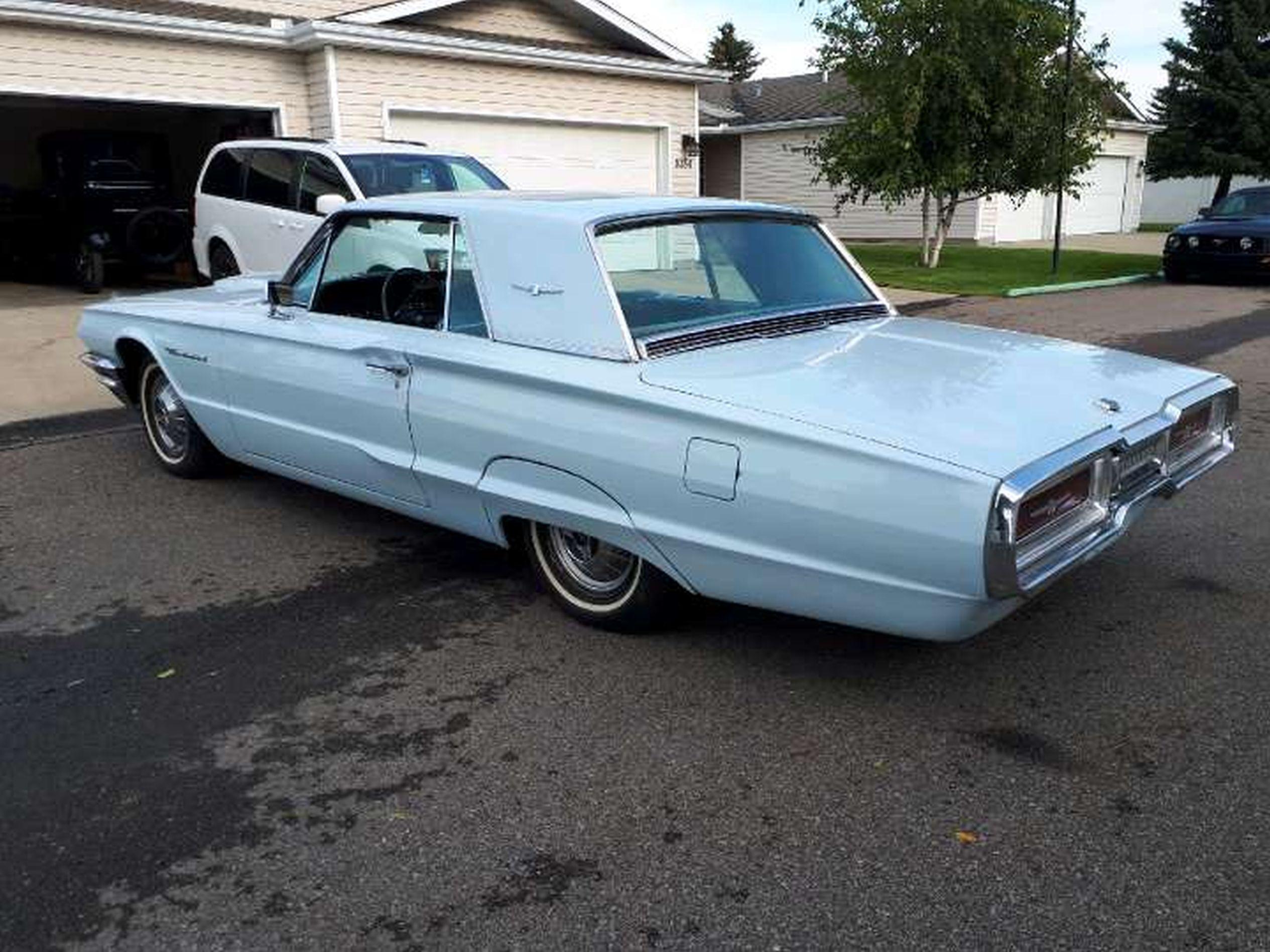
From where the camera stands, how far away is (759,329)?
3932 millimetres

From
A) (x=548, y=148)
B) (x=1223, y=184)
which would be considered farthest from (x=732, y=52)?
(x=548, y=148)

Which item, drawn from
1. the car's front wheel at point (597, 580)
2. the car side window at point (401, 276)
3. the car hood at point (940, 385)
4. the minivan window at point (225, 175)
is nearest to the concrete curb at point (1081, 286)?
the minivan window at point (225, 175)

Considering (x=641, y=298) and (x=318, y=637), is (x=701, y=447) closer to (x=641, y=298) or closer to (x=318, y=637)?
(x=641, y=298)

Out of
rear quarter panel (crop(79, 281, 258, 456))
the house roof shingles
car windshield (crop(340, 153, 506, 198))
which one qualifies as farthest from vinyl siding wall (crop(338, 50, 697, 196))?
rear quarter panel (crop(79, 281, 258, 456))

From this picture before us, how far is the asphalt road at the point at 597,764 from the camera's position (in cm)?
243

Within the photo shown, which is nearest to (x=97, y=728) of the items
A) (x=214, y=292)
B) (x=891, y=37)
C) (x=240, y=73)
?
(x=214, y=292)

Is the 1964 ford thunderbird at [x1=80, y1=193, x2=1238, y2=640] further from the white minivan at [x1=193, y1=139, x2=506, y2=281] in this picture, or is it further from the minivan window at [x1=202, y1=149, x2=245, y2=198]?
the minivan window at [x1=202, y1=149, x2=245, y2=198]

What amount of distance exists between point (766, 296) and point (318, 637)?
208 centimetres

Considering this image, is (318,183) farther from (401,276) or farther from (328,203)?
(401,276)

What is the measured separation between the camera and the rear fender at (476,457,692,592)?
3.40 m

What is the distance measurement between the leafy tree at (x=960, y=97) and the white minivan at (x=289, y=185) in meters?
9.17

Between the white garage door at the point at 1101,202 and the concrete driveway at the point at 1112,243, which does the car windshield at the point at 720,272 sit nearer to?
the concrete driveway at the point at 1112,243

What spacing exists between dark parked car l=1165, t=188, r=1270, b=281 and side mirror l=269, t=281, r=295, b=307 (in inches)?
612

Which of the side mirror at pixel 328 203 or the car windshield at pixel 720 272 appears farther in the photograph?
the side mirror at pixel 328 203
